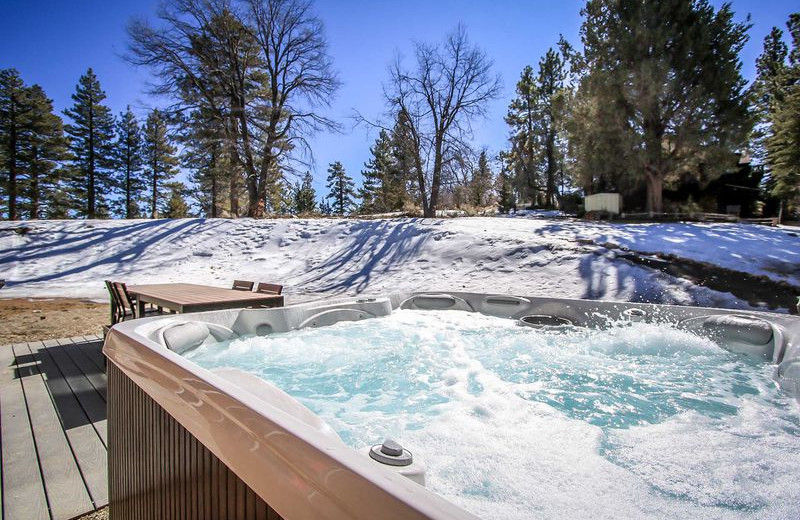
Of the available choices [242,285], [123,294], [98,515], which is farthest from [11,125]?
[98,515]

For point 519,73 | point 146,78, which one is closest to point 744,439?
point 146,78

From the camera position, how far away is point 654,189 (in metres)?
13.3

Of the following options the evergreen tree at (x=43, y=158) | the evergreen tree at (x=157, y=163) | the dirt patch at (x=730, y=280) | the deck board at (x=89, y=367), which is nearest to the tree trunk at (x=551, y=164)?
the dirt patch at (x=730, y=280)

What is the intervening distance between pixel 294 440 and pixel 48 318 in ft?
20.5

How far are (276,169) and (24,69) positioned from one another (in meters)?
15.8

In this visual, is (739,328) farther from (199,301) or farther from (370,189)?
(370,189)

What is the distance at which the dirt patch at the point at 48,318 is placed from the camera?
431 cm

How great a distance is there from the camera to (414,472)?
913 millimetres

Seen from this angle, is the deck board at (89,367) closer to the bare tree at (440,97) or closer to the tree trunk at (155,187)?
the bare tree at (440,97)

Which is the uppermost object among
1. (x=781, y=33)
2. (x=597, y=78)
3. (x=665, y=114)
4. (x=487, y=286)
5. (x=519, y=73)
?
(x=781, y=33)

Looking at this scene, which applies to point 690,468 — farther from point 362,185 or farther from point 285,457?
point 362,185

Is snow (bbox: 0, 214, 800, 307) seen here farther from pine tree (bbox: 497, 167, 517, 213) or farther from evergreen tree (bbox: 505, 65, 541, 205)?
pine tree (bbox: 497, 167, 517, 213)

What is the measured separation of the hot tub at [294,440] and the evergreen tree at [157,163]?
1039 inches

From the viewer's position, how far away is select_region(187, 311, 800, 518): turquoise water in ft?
4.60
